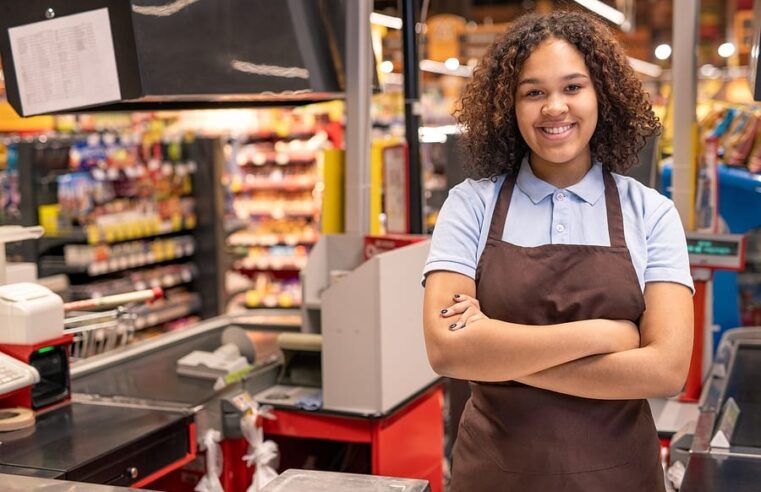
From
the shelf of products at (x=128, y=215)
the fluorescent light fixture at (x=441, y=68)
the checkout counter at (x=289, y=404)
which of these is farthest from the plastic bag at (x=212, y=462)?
the fluorescent light fixture at (x=441, y=68)

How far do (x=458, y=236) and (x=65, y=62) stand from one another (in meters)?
1.73

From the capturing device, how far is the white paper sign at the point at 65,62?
2971mm

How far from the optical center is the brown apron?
6.17 ft

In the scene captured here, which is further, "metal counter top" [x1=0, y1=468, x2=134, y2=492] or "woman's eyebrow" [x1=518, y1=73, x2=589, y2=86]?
"woman's eyebrow" [x1=518, y1=73, x2=589, y2=86]

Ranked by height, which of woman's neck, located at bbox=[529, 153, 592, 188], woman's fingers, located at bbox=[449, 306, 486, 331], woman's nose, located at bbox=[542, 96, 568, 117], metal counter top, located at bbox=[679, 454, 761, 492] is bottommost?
metal counter top, located at bbox=[679, 454, 761, 492]

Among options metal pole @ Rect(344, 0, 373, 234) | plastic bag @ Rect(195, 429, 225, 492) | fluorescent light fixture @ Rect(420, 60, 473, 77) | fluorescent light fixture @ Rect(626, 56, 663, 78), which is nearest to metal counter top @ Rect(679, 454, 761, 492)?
plastic bag @ Rect(195, 429, 225, 492)

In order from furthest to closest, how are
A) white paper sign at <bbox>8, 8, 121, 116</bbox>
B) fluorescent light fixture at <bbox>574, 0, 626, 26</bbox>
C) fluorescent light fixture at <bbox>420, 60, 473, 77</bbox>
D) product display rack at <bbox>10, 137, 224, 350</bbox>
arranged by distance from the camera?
fluorescent light fixture at <bbox>420, 60, 473, 77</bbox>, product display rack at <bbox>10, 137, 224, 350</bbox>, fluorescent light fixture at <bbox>574, 0, 626, 26</bbox>, white paper sign at <bbox>8, 8, 121, 116</bbox>

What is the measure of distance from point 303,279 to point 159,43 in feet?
4.01

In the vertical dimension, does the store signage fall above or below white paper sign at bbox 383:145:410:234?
below

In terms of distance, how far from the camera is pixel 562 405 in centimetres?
190

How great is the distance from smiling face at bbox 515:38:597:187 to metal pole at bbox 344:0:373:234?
74.1 inches

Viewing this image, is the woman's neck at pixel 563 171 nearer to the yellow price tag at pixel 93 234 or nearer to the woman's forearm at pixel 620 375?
the woman's forearm at pixel 620 375

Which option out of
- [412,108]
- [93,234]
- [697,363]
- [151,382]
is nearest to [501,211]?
[697,363]

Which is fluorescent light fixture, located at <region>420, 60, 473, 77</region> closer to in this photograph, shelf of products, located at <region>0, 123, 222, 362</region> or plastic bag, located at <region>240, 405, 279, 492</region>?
shelf of products, located at <region>0, 123, 222, 362</region>
